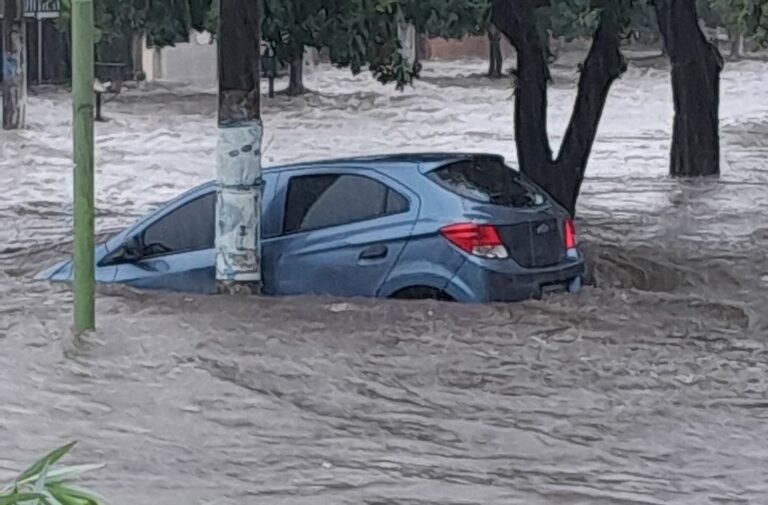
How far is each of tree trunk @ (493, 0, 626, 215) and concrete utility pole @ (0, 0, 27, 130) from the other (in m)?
14.0

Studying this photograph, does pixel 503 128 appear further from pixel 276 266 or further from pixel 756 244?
pixel 276 266

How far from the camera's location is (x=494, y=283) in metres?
10.0

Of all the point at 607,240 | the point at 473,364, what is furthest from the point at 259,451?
the point at 607,240

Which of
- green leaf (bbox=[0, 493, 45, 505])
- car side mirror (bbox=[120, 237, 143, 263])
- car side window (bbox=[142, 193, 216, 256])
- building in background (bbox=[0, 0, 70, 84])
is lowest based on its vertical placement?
building in background (bbox=[0, 0, 70, 84])

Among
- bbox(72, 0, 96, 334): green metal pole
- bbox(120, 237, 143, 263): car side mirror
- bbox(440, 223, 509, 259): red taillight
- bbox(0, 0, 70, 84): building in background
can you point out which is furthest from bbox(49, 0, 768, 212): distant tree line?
bbox(0, 0, 70, 84): building in background

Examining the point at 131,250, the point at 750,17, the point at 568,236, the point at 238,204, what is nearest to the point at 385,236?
the point at 238,204

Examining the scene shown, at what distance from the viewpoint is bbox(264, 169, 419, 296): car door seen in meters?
10.3

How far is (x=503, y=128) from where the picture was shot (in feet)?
105

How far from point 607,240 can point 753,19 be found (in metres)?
4.07

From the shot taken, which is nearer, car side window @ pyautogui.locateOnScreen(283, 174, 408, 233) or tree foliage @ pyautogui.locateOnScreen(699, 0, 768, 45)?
car side window @ pyautogui.locateOnScreen(283, 174, 408, 233)

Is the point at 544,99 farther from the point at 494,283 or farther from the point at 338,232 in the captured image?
the point at 494,283

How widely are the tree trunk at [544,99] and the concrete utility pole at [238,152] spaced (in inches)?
220

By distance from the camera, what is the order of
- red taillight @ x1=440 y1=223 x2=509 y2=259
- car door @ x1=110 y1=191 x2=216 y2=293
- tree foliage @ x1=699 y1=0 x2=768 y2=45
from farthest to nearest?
tree foliage @ x1=699 y1=0 x2=768 y2=45 → car door @ x1=110 y1=191 x2=216 y2=293 → red taillight @ x1=440 y1=223 x2=509 y2=259

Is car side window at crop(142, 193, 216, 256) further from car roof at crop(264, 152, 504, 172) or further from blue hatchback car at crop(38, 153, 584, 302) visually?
car roof at crop(264, 152, 504, 172)
